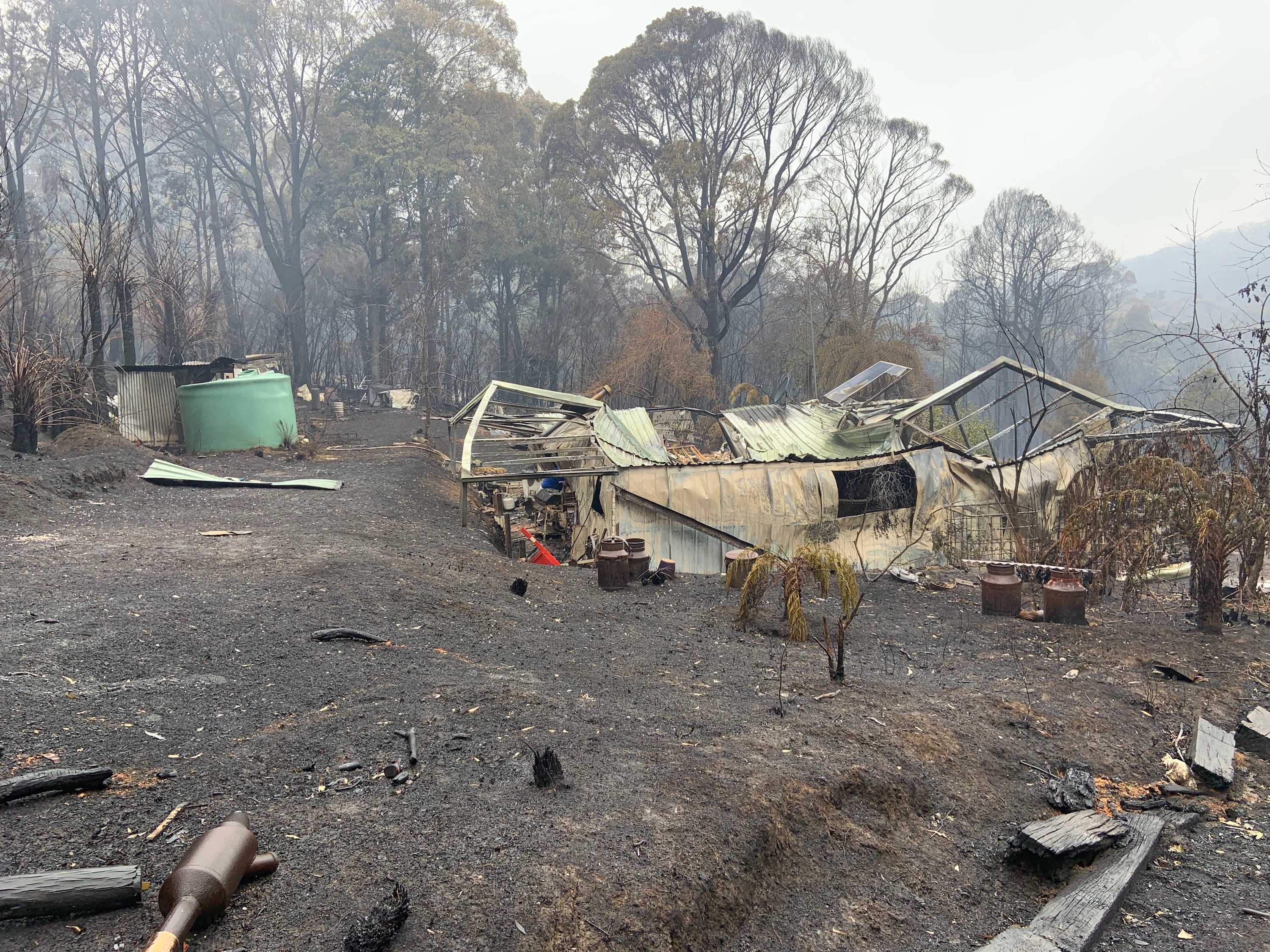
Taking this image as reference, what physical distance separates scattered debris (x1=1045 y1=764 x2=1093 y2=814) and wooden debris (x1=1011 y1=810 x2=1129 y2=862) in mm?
209

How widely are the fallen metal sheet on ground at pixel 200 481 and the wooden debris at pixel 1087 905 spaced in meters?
9.98

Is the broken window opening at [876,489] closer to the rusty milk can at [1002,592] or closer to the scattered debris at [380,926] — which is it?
the rusty milk can at [1002,592]

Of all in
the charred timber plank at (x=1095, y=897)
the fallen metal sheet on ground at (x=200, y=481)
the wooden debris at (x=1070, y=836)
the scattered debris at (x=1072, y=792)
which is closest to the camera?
the charred timber plank at (x=1095, y=897)

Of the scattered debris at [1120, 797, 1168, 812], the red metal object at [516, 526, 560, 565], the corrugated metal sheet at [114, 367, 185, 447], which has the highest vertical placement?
the corrugated metal sheet at [114, 367, 185, 447]

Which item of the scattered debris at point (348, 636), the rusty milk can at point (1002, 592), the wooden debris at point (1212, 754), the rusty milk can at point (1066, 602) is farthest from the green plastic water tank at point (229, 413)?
the wooden debris at point (1212, 754)

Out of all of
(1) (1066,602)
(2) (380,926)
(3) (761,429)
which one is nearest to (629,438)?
(3) (761,429)

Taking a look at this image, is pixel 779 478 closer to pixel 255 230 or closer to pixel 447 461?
pixel 447 461

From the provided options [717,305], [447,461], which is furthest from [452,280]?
[447,461]

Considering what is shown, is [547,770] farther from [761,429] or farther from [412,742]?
[761,429]

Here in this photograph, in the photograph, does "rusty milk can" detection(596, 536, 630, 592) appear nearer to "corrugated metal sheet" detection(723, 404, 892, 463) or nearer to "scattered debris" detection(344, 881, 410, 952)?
"corrugated metal sheet" detection(723, 404, 892, 463)

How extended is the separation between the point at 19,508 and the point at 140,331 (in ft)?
65.9

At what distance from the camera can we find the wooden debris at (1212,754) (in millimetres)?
4105

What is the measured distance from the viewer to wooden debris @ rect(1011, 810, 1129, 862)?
3342mm

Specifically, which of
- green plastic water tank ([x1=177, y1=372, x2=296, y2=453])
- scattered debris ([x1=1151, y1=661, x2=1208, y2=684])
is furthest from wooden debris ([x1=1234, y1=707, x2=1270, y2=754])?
green plastic water tank ([x1=177, y1=372, x2=296, y2=453])
